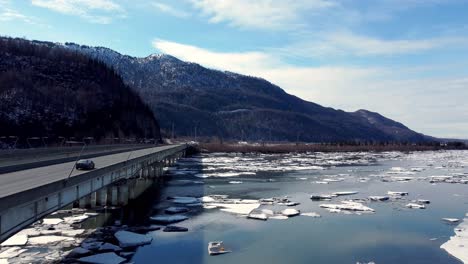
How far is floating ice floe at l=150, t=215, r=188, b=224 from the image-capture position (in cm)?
3025

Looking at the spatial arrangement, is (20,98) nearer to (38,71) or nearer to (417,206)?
(38,71)

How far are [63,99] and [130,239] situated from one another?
10620 cm

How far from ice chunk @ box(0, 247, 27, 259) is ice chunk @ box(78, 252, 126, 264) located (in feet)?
10.0

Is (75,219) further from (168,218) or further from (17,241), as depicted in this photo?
(17,241)

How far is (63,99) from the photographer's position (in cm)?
12231

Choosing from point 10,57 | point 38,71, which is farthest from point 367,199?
point 10,57

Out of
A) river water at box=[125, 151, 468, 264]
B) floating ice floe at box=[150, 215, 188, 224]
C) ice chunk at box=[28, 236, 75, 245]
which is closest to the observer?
river water at box=[125, 151, 468, 264]

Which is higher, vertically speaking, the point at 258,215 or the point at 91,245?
the point at 258,215

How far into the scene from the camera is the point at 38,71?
136 metres

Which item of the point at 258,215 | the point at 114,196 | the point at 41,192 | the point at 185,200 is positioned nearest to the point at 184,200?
the point at 185,200

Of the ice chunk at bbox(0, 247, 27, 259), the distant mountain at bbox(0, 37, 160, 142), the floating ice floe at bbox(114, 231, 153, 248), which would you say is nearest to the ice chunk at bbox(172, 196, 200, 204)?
the floating ice floe at bbox(114, 231, 153, 248)

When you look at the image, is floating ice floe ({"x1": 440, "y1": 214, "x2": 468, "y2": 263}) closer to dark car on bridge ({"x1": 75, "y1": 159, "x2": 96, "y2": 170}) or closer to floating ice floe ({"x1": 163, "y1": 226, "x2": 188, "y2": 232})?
floating ice floe ({"x1": 163, "y1": 226, "x2": 188, "y2": 232})

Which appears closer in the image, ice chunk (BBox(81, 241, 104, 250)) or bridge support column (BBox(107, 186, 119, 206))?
ice chunk (BBox(81, 241, 104, 250))

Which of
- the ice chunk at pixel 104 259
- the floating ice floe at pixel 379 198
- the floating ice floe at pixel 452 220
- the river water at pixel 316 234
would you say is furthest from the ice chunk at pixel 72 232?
the floating ice floe at pixel 379 198
